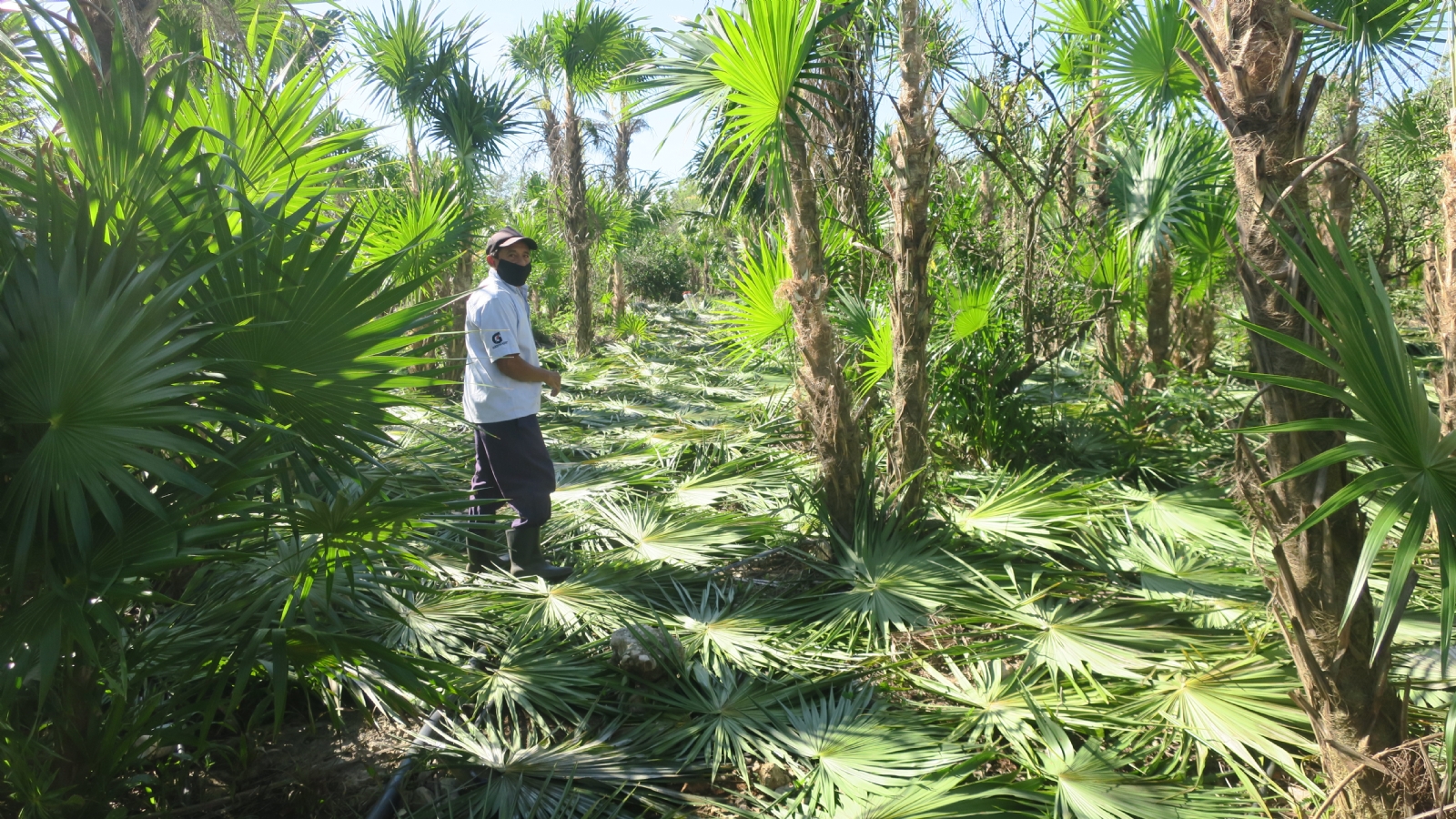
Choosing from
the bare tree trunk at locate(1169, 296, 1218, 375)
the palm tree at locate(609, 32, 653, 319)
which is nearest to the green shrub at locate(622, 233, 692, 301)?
the palm tree at locate(609, 32, 653, 319)

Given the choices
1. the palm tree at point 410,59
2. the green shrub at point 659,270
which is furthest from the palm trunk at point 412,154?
the green shrub at point 659,270

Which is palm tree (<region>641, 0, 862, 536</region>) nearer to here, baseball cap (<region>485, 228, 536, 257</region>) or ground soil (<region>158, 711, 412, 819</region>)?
baseball cap (<region>485, 228, 536, 257</region>)

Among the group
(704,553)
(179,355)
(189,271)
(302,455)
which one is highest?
(189,271)

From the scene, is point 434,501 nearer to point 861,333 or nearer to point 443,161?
point 861,333

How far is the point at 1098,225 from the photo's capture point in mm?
6207

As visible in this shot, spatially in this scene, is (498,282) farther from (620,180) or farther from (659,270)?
(659,270)

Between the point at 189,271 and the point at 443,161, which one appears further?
the point at 443,161

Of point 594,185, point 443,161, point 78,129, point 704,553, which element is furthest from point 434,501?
point 594,185

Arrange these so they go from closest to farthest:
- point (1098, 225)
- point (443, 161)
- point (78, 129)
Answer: point (78, 129)
point (1098, 225)
point (443, 161)

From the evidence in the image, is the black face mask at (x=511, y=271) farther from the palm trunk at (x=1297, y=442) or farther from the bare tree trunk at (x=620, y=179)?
the bare tree trunk at (x=620, y=179)

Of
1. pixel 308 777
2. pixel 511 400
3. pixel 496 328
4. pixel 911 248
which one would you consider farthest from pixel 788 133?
pixel 308 777

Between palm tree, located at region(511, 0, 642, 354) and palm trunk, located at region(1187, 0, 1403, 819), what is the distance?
1014 centimetres

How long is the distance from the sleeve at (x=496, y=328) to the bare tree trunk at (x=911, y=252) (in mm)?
1770

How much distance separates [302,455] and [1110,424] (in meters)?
4.54
